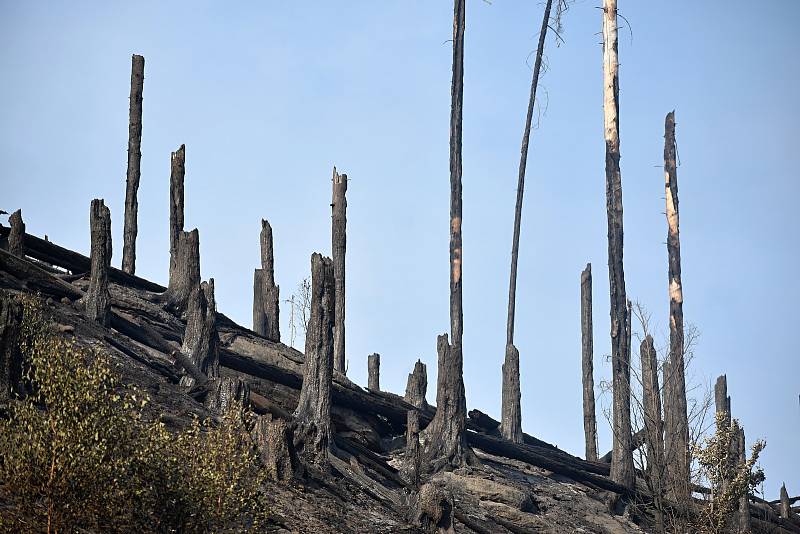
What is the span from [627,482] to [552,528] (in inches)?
206

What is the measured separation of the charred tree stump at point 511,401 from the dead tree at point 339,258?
16.4 feet

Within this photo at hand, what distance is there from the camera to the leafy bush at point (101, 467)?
17062 millimetres

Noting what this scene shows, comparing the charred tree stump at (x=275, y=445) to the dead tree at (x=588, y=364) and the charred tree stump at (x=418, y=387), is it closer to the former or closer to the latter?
the charred tree stump at (x=418, y=387)

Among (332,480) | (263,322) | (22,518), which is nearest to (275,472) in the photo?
(332,480)

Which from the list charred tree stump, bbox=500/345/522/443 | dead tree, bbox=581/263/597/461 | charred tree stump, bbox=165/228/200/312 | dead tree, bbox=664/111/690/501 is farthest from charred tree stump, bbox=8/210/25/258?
dead tree, bbox=581/263/597/461

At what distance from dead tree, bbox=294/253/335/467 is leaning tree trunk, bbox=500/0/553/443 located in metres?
10.5

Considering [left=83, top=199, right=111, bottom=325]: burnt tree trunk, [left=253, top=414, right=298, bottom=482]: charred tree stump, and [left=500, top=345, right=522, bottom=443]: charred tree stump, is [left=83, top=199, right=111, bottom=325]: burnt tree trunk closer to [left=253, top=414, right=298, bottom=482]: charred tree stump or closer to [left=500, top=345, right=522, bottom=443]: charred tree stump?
[left=253, top=414, right=298, bottom=482]: charred tree stump

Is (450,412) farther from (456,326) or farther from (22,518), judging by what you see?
(22,518)

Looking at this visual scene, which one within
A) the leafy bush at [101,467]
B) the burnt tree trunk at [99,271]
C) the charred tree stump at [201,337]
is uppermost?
the burnt tree trunk at [99,271]

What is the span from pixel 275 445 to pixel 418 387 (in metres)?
10.5

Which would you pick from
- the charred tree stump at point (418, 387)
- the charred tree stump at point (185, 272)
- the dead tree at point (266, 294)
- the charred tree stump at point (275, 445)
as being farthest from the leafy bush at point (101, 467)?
the dead tree at point (266, 294)

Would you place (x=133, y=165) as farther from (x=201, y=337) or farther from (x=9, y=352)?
(x=9, y=352)

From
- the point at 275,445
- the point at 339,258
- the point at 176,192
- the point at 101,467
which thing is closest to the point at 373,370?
the point at 339,258

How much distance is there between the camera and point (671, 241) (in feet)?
149
